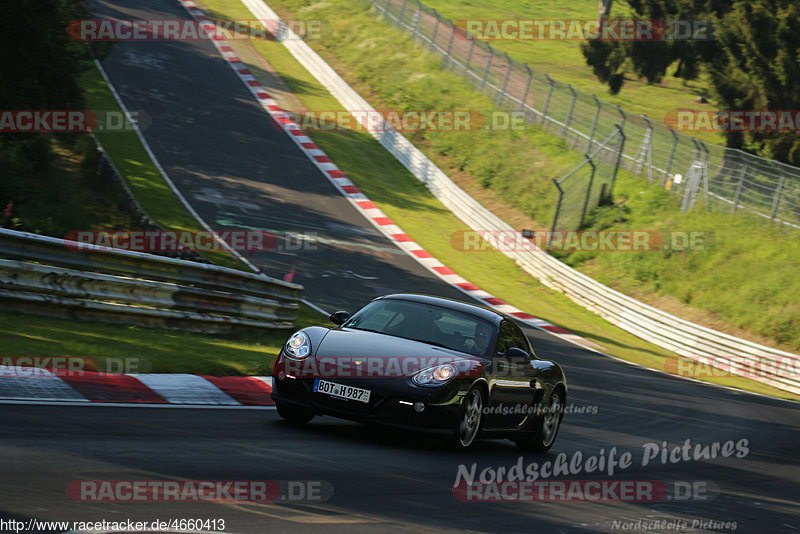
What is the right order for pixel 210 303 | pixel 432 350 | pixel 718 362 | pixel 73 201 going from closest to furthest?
1. pixel 432 350
2. pixel 210 303
3. pixel 73 201
4. pixel 718 362

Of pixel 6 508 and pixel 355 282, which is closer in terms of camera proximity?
pixel 6 508

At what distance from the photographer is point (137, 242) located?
18.0m

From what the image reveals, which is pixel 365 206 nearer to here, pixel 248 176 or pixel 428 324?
pixel 248 176

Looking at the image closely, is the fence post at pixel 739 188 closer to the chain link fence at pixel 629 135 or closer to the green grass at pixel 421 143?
the chain link fence at pixel 629 135

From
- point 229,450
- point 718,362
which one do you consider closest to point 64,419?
point 229,450

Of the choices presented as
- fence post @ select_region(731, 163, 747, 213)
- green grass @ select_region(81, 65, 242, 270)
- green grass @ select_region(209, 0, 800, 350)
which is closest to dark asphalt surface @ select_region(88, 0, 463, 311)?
green grass @ select_region(81, 65, 242, 270)

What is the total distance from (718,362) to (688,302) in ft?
11.9

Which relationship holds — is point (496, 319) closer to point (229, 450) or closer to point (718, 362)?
point (229, 450)

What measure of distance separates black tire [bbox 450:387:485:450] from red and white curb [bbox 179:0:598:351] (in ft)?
37.9

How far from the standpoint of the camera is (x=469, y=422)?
26.7 feet

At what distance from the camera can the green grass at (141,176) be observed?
20812mm

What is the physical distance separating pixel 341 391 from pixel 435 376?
2.60 ft

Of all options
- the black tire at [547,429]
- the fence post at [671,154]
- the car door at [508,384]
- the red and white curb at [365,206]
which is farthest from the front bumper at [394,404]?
the fence post at [671,154]

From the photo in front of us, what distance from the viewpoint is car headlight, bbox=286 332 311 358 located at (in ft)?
26.3
